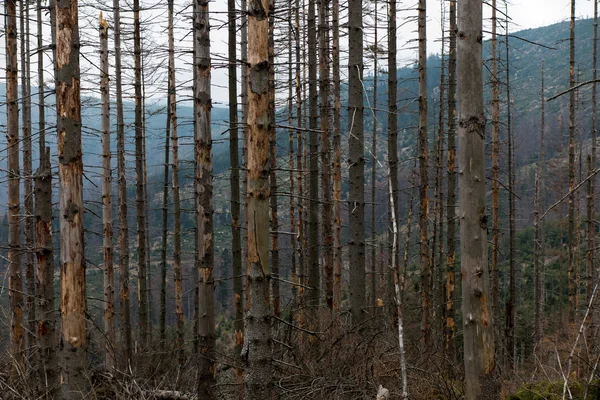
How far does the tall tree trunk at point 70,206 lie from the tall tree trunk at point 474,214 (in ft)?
12.9

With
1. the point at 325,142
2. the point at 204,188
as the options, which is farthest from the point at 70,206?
the point at 325,142

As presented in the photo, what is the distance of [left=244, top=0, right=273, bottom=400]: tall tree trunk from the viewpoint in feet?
13.4

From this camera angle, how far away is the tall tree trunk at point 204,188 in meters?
6.34

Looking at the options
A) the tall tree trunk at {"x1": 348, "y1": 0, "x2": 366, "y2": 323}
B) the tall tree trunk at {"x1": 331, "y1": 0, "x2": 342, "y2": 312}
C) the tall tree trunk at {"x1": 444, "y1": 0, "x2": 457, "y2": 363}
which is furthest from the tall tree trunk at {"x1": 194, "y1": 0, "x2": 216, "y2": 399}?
the tall tree trunk at {"x1": 444, "y1": 0, "x2": 457, "y2": 363}

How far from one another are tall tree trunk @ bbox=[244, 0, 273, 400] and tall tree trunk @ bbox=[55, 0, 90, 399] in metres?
2.11

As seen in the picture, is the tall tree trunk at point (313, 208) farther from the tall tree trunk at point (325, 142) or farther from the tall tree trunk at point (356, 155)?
the tall tree trunk at point (356, 155)

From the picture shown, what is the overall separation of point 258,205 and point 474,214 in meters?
1.84

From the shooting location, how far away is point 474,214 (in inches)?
147

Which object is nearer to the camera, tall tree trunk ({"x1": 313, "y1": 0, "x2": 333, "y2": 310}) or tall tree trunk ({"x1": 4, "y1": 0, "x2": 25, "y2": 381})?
tall tree trunk ({"x1": 4, "y1": 0, "x2": 25, "y2": 381})

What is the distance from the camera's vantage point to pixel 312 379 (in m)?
5.53

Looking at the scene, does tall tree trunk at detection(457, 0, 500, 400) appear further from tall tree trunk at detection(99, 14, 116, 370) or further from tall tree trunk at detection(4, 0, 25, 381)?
tall tree trunk at detection(99, 14, 116, 370)

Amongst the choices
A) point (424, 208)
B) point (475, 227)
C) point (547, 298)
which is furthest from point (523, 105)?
point (475, 227)

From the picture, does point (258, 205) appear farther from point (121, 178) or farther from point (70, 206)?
point (121, 178)

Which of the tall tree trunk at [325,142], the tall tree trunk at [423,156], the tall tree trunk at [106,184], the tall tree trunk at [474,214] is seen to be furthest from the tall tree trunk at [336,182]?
the tall tree trunk at [474,214]
